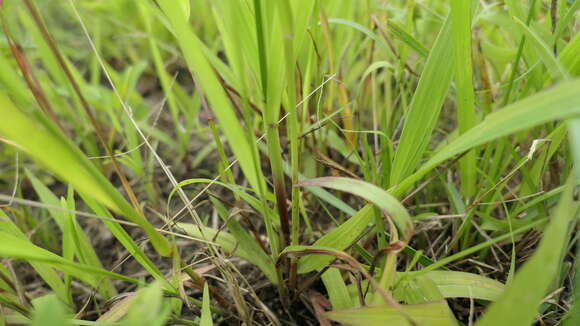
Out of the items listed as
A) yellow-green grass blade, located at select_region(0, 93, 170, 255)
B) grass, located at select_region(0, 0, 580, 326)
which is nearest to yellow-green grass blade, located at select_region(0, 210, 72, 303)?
grass, located at select_region(0, 0, 580, 326)

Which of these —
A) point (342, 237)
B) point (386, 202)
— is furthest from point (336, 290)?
point (386, 202)

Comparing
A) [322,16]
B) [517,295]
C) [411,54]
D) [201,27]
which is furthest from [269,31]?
[201,27]

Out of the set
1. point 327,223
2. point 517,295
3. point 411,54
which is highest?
point 411,54

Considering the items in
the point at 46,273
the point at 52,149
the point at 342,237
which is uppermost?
the point at 52,149

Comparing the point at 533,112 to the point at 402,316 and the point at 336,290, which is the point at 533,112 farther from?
the point at 336,290

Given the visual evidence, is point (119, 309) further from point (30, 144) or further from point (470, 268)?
point (470, 268)

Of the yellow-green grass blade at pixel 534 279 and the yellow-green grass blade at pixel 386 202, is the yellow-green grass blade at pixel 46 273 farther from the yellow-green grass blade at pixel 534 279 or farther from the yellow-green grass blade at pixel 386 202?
the yellow-green grass blade at pixel 534 279
